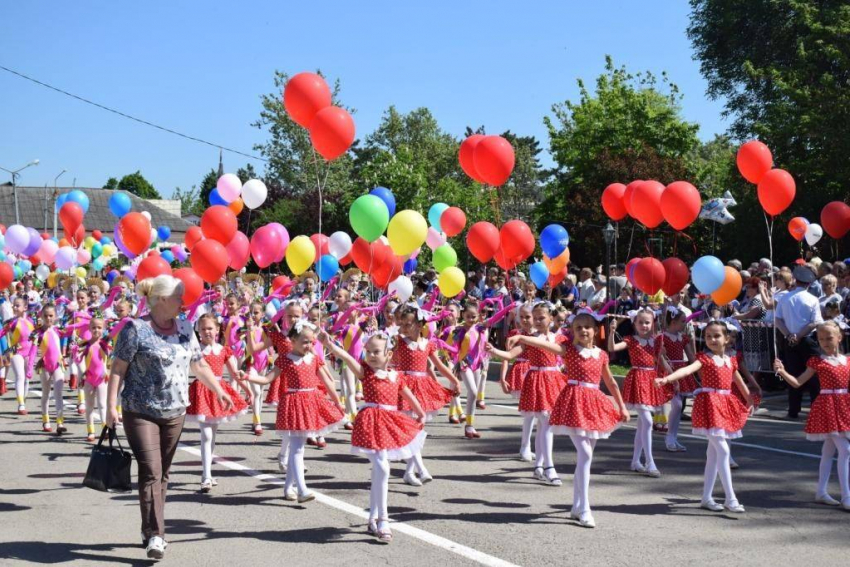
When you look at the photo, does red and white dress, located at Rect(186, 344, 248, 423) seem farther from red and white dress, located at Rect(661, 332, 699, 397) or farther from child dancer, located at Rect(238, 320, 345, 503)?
red and white dress, located at Rect(661, 332, 699, 397)

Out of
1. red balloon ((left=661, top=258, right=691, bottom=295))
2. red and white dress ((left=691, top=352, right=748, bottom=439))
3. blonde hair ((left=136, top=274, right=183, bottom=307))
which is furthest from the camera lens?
red balloon ((left=661, top=258, right=691, bottom=295))

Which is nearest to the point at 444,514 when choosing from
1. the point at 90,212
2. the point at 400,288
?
the point at 400,288

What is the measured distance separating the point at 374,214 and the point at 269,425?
3.35m

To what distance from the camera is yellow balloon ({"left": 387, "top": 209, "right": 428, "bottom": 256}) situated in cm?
1310

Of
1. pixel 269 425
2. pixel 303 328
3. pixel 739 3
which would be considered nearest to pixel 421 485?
pixel 303 328

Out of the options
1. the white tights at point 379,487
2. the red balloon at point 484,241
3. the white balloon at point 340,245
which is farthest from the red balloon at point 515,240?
the white tights at point 379,487

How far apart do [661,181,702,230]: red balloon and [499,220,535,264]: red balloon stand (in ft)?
8.33

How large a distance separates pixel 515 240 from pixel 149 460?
780 centimetres

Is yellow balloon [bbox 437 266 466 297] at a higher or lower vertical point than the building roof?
lower

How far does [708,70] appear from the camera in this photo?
3666cm

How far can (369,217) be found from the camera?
12.1m

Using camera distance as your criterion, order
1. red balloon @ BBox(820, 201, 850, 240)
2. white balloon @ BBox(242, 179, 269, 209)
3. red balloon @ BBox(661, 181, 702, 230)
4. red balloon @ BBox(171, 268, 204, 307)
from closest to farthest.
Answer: red balloon @ BBox(661, 181, 702, 230) → red balloon @ BBox(171, 268, 204, 307) → red balloon @ BBox(820, 201, 850, 240) → white balloon @ BBox(242, 179, 269, 209)

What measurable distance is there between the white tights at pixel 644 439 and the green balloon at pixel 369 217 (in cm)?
436

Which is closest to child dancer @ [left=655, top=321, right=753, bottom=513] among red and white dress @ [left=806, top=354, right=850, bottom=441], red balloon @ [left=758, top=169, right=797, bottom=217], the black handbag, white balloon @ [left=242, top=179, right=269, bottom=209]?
red and white dress @ [left=806, top=354, right=850, bottom=441]
